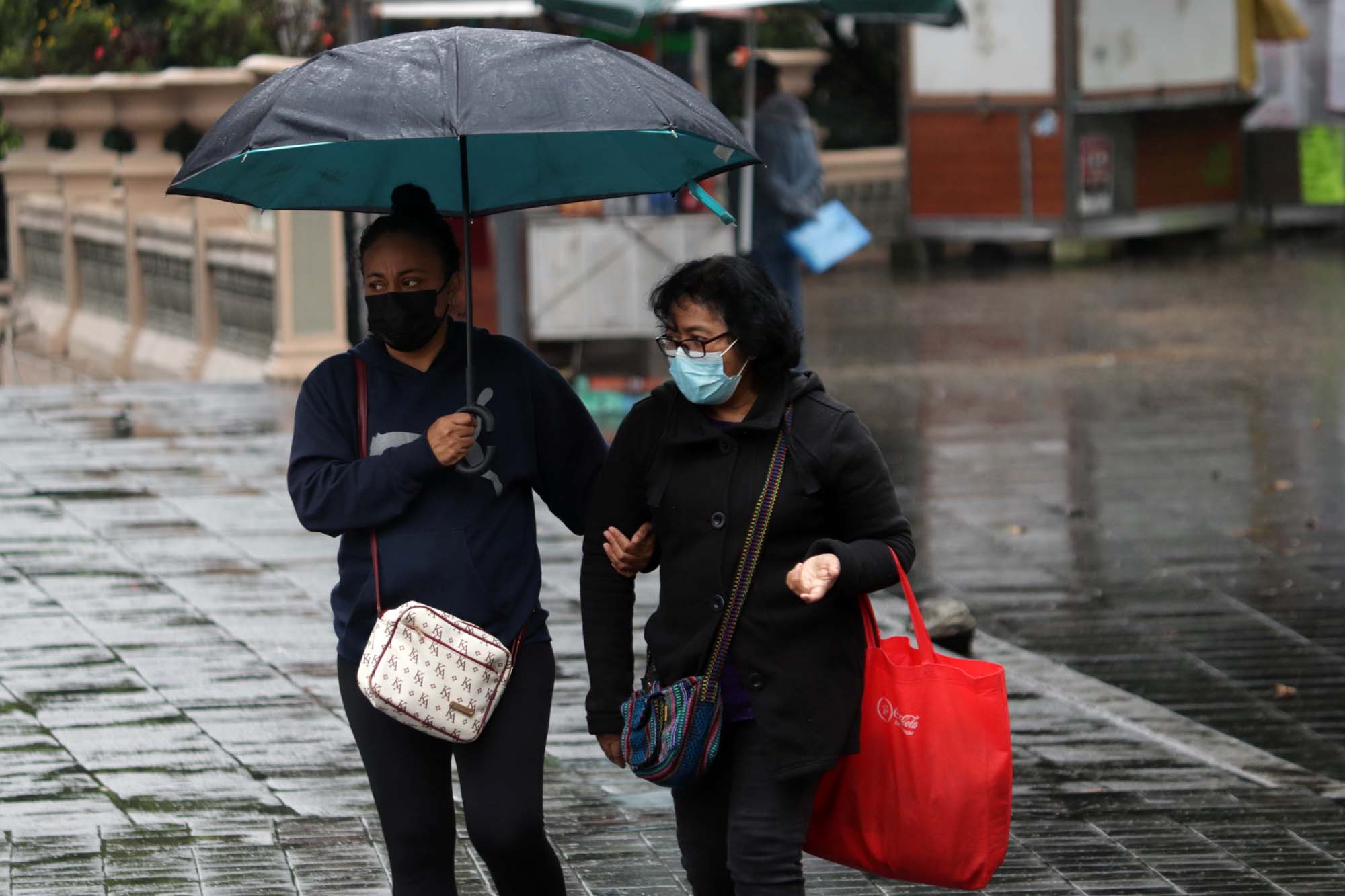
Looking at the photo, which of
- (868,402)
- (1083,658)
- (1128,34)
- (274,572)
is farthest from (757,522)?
(1128,34)

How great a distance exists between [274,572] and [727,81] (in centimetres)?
2069

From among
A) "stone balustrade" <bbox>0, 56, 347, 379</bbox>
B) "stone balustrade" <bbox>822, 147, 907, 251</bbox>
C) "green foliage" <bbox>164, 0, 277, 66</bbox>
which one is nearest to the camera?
"stone balustrade" <bbox>0, 56, 347, 379</bbox>

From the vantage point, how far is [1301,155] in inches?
959

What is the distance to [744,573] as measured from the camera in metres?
4.01

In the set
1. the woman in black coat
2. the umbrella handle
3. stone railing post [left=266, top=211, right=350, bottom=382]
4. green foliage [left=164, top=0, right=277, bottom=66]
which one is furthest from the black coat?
green foliage [left=164, top=0, right=277, bottom=66]

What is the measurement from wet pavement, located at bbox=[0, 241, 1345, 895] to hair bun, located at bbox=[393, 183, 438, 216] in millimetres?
1823

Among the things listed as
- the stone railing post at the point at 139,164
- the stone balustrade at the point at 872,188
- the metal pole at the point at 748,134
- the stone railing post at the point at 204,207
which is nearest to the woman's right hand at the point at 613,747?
the metal pole at the point at 748,134

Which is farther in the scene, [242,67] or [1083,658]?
[242,67]

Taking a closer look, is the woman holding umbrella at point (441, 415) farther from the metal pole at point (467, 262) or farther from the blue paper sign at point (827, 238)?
the blue paper sign at point (827, 238)

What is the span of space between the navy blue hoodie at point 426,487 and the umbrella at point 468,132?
0.10 meters

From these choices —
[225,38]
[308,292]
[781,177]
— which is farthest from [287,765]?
[225,38]

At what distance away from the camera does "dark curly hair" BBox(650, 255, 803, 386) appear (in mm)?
4020

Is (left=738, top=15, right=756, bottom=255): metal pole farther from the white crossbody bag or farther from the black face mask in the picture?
the white crossbody bag

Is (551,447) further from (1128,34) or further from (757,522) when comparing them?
(1128,34)
